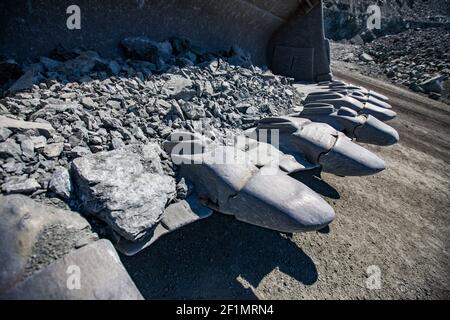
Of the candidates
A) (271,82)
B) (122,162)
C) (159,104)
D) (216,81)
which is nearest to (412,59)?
(271,82)

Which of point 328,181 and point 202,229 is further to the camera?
point 328,181

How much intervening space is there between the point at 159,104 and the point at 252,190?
117 centimetres

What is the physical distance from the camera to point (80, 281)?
1.08 m

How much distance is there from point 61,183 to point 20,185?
0.54 feet

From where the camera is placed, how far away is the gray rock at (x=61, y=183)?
4.44 feet

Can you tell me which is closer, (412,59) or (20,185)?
(20,185)

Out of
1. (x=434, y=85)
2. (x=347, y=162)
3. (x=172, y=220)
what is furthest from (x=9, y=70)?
(x=434, y=85)

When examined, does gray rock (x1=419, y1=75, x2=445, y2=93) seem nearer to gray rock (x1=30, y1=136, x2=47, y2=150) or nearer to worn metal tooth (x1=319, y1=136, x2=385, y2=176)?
worn metal tooth (x1=319, y1=136, x2=385, y2=176)

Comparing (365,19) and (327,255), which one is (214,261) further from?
(365,19)

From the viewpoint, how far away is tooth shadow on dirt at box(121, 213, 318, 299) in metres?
1.78

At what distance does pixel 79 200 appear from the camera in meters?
1.39

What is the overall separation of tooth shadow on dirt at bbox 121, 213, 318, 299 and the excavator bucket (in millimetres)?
1986

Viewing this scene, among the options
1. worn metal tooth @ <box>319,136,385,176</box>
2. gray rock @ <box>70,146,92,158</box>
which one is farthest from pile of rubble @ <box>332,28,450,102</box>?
gray rock @ <box>70,146,92,158</box>

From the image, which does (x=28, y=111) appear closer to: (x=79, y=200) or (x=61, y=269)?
(x=79, y=200)
